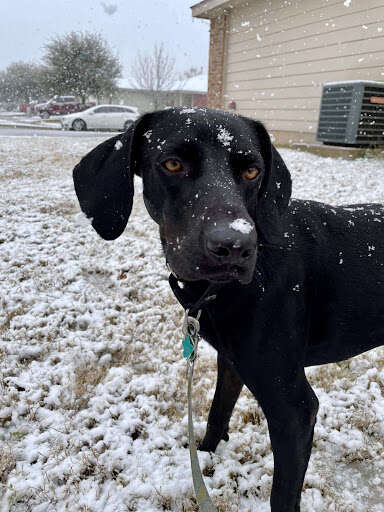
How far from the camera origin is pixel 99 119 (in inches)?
893

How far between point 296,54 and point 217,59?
427cm

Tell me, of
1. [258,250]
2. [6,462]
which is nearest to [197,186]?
[258,250]

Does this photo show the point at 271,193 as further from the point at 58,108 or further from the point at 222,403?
the point at 58,108

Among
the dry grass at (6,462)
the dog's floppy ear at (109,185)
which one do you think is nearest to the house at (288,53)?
the dog's floppy ear at (109,185)

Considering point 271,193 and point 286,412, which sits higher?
point 271,193

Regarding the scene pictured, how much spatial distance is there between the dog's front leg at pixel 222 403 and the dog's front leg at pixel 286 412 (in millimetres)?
569

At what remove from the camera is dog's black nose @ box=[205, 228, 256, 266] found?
51.6 inches

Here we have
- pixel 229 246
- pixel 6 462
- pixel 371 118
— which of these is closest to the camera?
pixel 229 246

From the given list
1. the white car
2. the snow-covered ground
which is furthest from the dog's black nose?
the white car

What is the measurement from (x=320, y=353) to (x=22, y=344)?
2.38 metres

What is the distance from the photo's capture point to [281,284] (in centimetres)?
168

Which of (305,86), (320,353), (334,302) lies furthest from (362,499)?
(305,86)

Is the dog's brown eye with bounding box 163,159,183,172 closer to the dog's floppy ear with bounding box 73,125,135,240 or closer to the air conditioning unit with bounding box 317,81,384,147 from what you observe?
the dog's floppy ear with bounding box 73,125,135,240

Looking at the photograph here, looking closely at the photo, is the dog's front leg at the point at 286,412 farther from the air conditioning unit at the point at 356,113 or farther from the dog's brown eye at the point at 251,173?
the air conditioning unit at the point at 356,113
